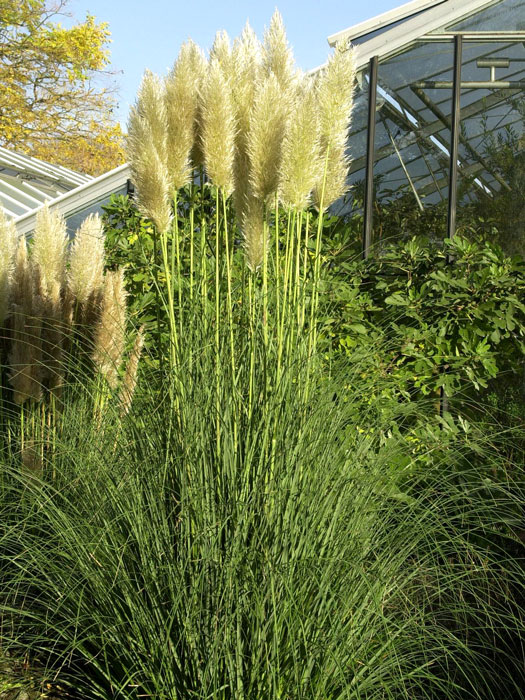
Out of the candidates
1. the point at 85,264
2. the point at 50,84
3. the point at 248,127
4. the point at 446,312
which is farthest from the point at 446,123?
the point at 50,84

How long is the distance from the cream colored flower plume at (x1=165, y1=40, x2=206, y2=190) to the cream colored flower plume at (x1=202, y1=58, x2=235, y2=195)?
8 cm

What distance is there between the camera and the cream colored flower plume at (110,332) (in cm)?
350

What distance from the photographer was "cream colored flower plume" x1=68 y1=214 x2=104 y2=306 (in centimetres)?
372

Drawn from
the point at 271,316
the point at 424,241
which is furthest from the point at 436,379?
the point at 271,316

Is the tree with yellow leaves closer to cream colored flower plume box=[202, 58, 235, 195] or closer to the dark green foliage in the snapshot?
the dark green foliage

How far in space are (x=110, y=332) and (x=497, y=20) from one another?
4.22m

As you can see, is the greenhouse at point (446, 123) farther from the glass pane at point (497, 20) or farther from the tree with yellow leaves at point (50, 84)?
the tree with yellow leaves at point (50, 84)

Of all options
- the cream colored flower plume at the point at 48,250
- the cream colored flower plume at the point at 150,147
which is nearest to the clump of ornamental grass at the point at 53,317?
the cream colored flower plume at the point at 48,250

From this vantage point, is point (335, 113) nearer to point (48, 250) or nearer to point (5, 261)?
point (48, 250)

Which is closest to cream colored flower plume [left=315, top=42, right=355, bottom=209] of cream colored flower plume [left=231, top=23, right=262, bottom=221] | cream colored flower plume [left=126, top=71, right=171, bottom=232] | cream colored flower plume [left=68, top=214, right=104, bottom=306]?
cream colored flower plume [left=231, top=23, right=262, bottom=221]

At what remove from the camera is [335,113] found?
119 inches

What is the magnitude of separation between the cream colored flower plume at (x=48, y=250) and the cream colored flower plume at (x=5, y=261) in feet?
0.41

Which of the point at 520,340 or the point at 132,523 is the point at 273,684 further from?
the point at 520,340

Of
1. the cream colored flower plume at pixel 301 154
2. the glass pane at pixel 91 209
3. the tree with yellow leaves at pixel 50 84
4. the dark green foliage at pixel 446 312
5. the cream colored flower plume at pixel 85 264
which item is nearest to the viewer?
the cream colored flower plume at pixel 301 154
